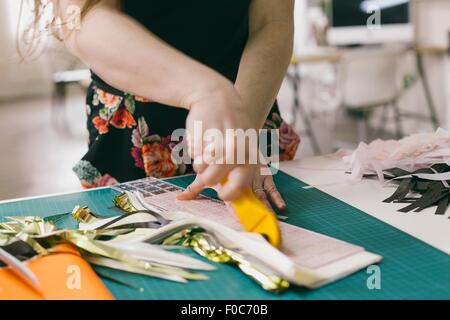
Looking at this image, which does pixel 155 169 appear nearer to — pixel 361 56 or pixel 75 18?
pixel 75 18

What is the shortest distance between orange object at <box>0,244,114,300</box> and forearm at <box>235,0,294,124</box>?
1.08ft

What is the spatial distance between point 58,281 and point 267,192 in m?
0.37

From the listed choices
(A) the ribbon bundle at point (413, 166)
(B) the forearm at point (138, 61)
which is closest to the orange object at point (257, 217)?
(B) the forearm at point (138, 61)

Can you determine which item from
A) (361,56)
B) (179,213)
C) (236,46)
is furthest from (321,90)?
(179,213)

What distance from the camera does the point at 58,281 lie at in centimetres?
54

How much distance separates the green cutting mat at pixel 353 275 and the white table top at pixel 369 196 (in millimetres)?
22

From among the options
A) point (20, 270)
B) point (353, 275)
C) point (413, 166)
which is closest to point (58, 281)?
point (20, 270)

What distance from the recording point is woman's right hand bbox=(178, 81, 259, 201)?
54 cm

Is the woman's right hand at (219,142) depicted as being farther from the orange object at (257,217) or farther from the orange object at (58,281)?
the orange object at (58,281)

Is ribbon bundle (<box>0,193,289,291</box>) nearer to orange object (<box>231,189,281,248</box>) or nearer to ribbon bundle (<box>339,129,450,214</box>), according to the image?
orange object (<box>231,189,281,248</box>)

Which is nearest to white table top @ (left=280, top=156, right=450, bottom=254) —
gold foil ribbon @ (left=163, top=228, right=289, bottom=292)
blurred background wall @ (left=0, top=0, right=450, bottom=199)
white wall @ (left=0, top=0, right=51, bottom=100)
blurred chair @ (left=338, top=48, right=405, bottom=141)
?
gold foil ribbon @ (left=163, top=228, right=289, bottom=292)

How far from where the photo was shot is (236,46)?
3.25ft

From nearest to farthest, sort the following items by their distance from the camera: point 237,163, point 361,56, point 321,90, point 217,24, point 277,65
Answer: point 237,163 → point 277,65 → point 217,24 → point 361,56 → point 321,90

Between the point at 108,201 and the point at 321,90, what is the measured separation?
419 centimetres
